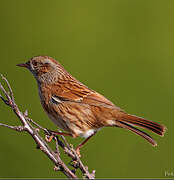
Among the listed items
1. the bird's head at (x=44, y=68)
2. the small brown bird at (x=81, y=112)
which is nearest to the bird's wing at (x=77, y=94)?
the small brown bird at (x=81, y=112)

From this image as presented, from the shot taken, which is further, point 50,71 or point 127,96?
point 127,96

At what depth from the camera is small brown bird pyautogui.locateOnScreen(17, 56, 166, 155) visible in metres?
4.20

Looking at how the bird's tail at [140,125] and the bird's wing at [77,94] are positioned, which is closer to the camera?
the bird's tail at [140,125]

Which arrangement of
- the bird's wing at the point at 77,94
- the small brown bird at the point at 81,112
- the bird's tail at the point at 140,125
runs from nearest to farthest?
the bird's tail at the point at 140,125 → the small brown bird at the point at 81,112 → the bird's wing at the point at 77,94

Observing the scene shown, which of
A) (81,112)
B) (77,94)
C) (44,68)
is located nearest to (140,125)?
(81,112)

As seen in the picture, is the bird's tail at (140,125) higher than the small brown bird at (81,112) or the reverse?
the reverse

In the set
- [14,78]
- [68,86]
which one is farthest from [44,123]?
[68,86]

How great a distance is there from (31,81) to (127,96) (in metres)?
1.54

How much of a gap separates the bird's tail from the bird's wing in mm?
234

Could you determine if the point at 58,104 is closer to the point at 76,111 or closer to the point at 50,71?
the point at 76,111

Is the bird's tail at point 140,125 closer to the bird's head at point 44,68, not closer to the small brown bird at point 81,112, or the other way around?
the small brown bird at point 81,112

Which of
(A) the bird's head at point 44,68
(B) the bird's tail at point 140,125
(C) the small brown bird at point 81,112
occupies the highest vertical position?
(A) the bird's head at point 44,68

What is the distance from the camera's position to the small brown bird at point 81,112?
4203 mm

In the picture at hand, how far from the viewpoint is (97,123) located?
14.2 ft
